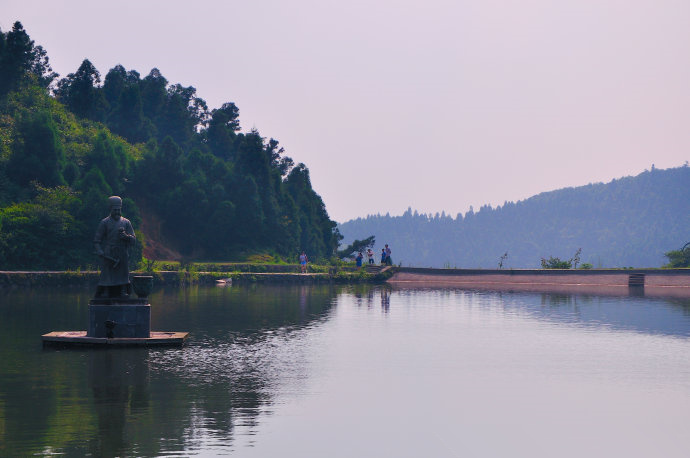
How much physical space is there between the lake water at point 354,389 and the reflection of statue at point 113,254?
2.11 m

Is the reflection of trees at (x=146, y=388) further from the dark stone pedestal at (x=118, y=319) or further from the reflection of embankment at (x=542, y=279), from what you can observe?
the reflection of embankment at (x=542, y=279)

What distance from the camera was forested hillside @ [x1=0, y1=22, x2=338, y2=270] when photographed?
175 feet

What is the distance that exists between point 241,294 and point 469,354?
2499 centimetres

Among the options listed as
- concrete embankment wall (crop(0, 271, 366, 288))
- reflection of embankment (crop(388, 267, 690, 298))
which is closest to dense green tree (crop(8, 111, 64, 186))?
concrete embankment wall (crop(0, 271, 366, 288))

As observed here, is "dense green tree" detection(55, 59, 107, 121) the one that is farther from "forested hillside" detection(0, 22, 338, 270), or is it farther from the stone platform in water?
the stone platform in water

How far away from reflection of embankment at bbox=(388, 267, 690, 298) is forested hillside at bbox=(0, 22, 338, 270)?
21251mm

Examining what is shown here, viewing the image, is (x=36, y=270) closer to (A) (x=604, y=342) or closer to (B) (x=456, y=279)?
(B) (x=456, y=279)

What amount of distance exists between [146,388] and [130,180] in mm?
65887

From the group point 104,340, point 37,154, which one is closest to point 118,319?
point 104,340

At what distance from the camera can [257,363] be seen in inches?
706

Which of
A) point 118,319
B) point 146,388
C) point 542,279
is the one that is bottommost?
point 146,388

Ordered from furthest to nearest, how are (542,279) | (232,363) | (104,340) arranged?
(542,279) < (104,340) < (232,363)

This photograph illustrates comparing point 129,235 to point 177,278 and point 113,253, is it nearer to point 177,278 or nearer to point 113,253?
point 113,253

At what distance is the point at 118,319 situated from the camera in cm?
2062
